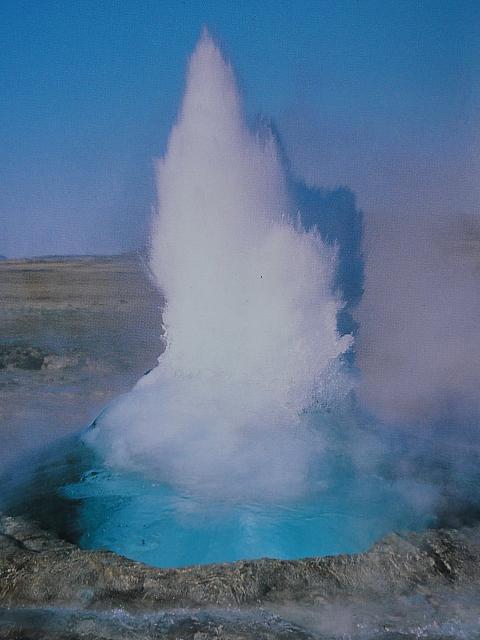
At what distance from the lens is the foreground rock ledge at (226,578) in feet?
8.21

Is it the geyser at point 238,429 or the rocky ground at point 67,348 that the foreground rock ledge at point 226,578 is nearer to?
the geyser at point 238,429

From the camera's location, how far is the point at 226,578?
2607mm

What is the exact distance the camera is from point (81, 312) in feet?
41.1

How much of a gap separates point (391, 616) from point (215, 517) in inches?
54.7

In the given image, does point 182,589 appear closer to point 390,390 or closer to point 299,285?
point 299,285

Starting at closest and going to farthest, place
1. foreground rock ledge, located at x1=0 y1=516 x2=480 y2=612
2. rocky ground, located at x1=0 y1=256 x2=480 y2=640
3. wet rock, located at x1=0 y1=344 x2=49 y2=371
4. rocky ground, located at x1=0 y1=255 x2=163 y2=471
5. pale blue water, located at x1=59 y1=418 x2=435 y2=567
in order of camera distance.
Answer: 1. rocky ground, located at x1=0 y1=256 x2=480 y2=640
2. foreground rock ledge, located at x1=0 y1=516 x2=480 y2=612
3. pale blue water, located at x1=59 y1=418 x2=435 y2=567
4. rocky ground, located at x1=0 y1=255 x2=163 y2=471
5. wet rock, located at x1=0 y1=344 x2=49 y2=371

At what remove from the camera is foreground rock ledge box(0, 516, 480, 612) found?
2.50 meters

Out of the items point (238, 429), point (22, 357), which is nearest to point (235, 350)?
point (238, 429)

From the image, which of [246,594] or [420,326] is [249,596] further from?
[420,326]

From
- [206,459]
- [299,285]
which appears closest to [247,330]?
[299,285]

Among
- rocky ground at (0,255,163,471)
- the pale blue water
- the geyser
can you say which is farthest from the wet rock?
the pale blue water

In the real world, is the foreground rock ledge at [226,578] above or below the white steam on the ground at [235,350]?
below

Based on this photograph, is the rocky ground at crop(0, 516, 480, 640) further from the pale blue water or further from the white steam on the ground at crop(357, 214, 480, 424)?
the white steam on the ground at crop(357, 214, 480, 424)

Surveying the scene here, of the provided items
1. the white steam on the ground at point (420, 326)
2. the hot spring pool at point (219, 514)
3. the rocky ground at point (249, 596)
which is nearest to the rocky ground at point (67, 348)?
the hot spring pool at point (219, 514)
